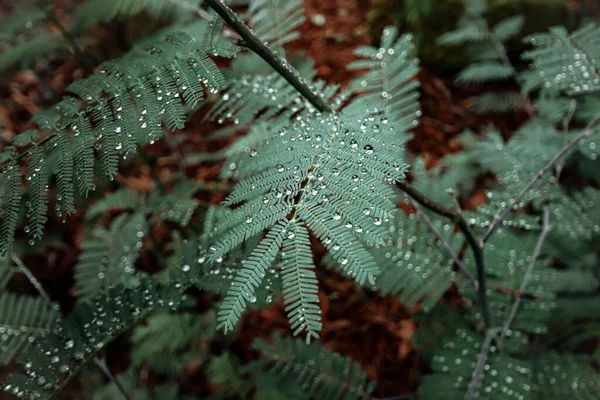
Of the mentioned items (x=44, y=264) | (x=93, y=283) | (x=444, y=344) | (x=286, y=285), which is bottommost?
(x=444, y=344)

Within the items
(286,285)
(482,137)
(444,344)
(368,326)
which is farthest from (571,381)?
(482,137)

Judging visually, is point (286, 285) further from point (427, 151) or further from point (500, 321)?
point (427, 151)

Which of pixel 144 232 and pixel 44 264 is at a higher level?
pixel 144 232

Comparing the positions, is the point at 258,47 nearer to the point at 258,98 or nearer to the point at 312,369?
the point at 258,98

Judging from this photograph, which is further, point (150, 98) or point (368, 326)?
point (368, 326)

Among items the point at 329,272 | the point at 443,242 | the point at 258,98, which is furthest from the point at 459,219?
the point at 329,272
